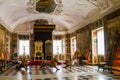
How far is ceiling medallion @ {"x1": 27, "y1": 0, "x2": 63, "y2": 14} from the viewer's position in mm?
18748

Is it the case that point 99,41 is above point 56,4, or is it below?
below

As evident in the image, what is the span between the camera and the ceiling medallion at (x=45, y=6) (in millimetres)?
18748

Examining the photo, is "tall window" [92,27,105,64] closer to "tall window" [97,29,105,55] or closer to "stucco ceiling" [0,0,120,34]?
"tall window" [97,29,105,55]

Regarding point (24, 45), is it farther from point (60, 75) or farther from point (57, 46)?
point (60, 75)

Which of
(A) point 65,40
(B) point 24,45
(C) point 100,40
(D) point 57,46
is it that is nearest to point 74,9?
(C) point 100,40

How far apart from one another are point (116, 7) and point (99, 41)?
5.27 m

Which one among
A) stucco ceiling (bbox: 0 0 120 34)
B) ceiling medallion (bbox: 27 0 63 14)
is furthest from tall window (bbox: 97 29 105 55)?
ceiling medallion (bbox: 27 0 63 14)

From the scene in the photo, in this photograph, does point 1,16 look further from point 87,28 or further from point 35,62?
point 87,28

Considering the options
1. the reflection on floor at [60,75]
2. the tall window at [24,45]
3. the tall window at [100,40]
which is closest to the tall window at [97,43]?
the tall window at [100,40]

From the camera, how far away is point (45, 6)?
20578mm

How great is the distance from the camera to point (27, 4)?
18688 millimetres

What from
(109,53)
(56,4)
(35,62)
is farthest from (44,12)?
(109,53)

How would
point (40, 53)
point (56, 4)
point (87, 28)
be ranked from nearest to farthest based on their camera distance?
point (56, 4) → point (87, 28) → point (40, 53)

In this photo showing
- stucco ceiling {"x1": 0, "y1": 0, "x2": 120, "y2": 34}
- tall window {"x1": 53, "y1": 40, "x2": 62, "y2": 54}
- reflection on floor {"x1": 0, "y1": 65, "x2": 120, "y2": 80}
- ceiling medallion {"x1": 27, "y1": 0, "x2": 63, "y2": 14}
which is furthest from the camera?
tall window {"x1": 53, "y1": 40, "x2": 62, "y2": 54}
